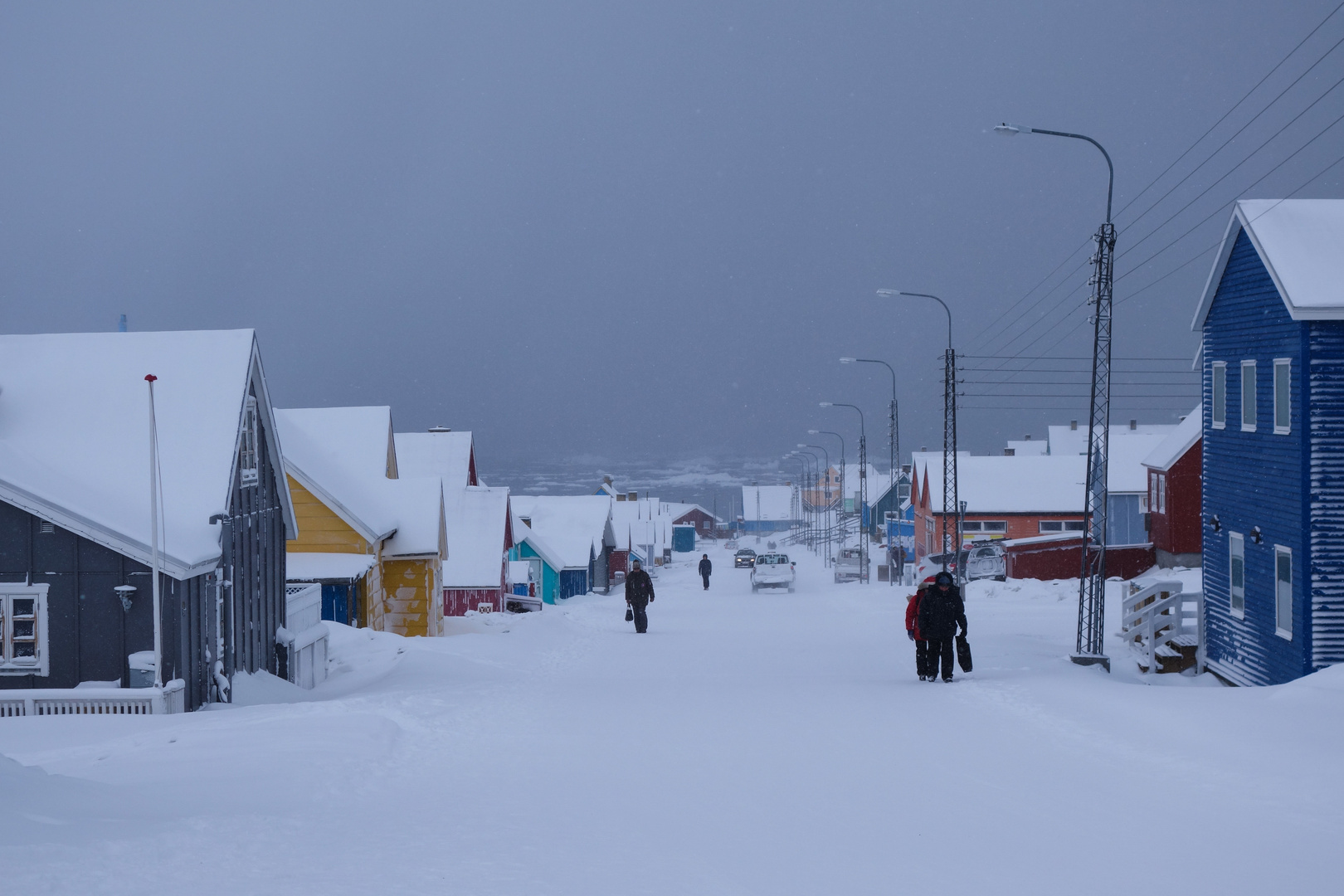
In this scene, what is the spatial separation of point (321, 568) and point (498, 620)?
976 cm

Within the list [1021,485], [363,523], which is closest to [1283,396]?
[363,523]

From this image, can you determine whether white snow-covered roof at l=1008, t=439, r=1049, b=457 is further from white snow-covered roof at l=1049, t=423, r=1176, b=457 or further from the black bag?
the black bag

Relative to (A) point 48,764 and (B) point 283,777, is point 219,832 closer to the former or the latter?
(B) point 283,777

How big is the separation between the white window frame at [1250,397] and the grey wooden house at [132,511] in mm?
16716

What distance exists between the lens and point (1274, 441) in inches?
713

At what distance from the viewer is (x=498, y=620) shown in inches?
1378

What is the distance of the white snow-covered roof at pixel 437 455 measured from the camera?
4844 centimetres

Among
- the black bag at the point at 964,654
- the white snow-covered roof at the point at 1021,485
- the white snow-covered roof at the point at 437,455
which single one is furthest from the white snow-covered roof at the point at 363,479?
the white snow-covered roof at the point at 1021,485

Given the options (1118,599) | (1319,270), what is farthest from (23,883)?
(1118,599)

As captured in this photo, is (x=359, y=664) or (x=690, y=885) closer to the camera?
(x=690, y=885)

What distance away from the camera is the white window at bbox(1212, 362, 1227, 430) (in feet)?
67.2

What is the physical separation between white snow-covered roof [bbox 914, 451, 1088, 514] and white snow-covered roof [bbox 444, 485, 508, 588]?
27.6m

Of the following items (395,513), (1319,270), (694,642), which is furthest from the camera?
(395,513)

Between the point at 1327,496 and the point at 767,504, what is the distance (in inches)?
5707
